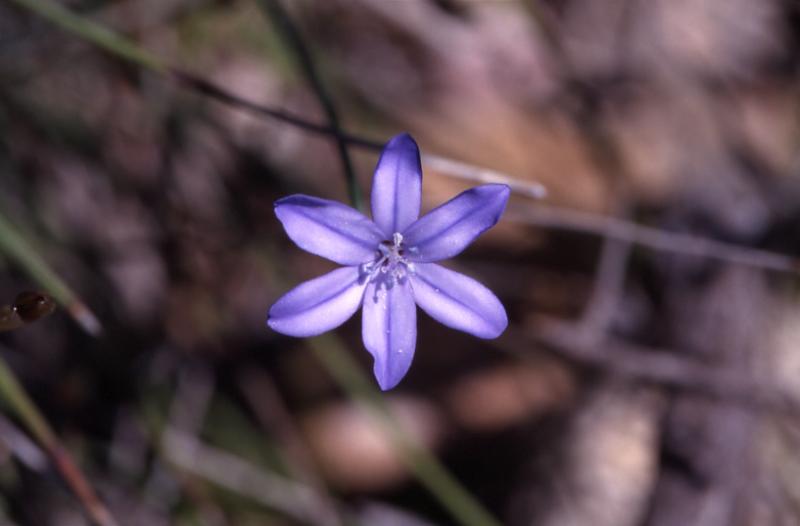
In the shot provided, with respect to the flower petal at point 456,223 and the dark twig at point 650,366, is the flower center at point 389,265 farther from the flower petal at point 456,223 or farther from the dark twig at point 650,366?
the dark twig at point 650,366

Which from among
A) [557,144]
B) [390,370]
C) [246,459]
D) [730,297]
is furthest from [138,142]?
[730,297]

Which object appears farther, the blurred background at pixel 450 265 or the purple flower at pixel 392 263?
the blurred background at pixel 450 265

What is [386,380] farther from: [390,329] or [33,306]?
[33,306]

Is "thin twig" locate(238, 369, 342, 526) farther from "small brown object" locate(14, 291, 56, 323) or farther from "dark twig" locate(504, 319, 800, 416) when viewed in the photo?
"small brown object" locate(14, 291, 56, 323)

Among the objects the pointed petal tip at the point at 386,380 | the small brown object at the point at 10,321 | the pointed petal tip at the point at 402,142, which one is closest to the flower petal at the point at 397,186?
the pointed petal tip at the point at 402,142

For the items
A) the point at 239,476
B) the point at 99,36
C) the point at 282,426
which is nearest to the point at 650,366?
the point at 282,426

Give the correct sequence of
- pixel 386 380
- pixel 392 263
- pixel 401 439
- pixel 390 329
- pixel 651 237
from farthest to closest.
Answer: pixel 651 237
pixel 401 439
pixel 392 263
pixel 390 329
pixel 386 380
